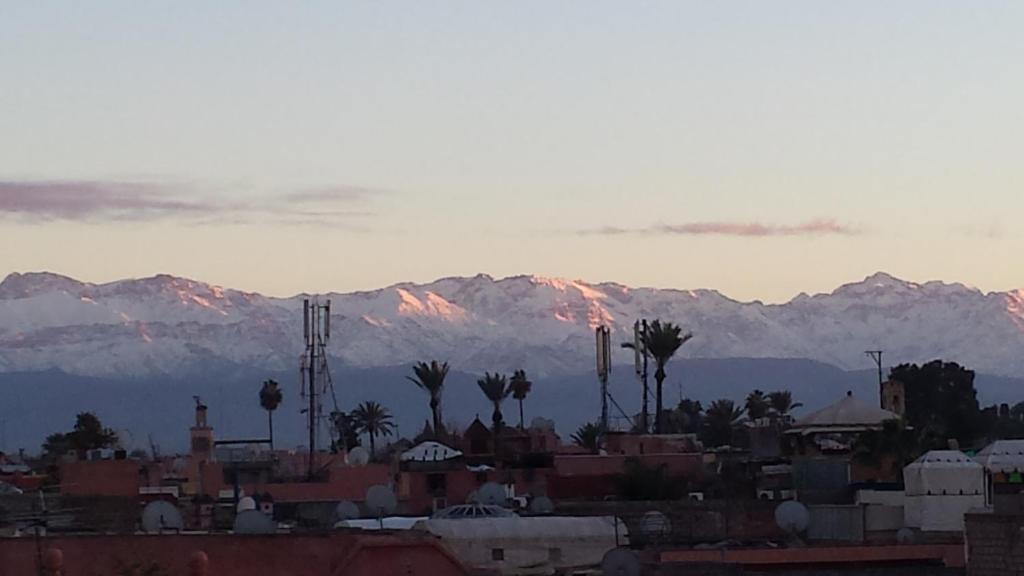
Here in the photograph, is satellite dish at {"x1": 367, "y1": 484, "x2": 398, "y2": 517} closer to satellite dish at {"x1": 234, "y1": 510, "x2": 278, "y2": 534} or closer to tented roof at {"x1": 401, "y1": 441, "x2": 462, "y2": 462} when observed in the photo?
satellite dish at {"x1": 234, "y1": 510, "x2": 278, "y2": 534}

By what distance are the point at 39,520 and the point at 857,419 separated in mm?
37936

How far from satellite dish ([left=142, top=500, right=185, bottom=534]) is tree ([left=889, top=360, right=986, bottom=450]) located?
228 ft

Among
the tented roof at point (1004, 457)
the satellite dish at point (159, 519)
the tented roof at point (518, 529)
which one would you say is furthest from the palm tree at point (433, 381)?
the satellite dish at point (159, 519)

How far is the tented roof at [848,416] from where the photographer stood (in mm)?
71125

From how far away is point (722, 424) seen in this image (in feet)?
357

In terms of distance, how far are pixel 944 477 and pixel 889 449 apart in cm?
1373

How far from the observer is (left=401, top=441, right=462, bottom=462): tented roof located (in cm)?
7069

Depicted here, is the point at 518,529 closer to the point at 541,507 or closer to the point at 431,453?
the point at 541,507

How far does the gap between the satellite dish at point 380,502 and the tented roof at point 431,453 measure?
20.3m

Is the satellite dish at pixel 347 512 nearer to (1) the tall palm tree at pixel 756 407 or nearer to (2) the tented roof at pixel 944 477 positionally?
(2) the tented roof at pixel 944 477

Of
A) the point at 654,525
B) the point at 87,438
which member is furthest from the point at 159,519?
the point at 87,438

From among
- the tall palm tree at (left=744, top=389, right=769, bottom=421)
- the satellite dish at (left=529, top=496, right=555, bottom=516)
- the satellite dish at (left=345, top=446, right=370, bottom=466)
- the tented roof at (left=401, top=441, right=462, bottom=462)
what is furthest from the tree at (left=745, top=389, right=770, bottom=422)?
the satellite dish at (left=529, top=496, right=555, bottom=516)

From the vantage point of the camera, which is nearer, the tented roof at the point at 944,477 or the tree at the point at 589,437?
the tented roof at the point at 944,477

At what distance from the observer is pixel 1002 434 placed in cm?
11012
